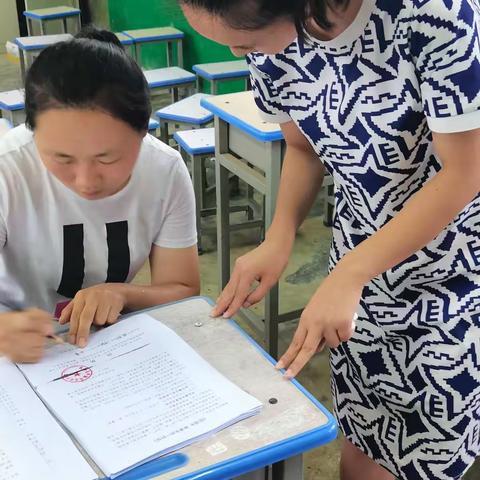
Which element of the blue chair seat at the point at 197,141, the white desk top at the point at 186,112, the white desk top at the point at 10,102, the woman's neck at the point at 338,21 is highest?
the woman's neck at the point at 338,21

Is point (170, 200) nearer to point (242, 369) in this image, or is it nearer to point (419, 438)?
point (242, 369)

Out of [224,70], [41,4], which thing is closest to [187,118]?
[224,70]

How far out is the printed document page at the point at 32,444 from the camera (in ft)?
2.34

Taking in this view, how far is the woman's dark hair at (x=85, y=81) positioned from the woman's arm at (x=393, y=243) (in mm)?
470

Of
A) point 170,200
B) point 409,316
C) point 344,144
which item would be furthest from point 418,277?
point 170,200

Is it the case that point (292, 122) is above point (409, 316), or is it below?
above

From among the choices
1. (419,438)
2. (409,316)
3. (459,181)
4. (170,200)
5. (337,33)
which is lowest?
(419,438)

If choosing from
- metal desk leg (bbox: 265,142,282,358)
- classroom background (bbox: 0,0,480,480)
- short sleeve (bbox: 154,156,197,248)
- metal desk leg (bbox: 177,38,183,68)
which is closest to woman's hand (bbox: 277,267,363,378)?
classroom background (bbox: 0,0,480,480)

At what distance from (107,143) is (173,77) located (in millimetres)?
3232

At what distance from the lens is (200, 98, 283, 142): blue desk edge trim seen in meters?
1.99

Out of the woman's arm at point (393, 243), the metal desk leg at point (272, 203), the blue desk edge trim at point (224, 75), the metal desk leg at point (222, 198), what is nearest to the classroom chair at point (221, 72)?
the blue desk edge trim at point (224, 75)

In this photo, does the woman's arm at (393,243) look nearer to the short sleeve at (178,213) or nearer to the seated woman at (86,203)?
the seated woman at (86,203)

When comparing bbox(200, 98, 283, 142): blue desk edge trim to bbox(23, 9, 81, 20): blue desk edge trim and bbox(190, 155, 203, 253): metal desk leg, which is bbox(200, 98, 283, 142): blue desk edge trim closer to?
bbox(190, 155, 203, 253): metal desk leg

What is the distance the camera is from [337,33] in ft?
2.95
